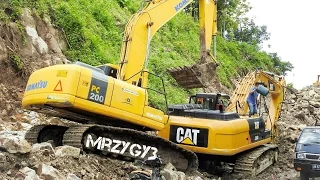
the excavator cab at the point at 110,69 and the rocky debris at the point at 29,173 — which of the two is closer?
the rocky debris at the point at 29,173

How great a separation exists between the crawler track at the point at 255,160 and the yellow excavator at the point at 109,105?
1527 millimetres

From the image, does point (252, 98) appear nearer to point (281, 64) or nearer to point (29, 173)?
point (29, 173)

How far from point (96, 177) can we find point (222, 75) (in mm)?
20703

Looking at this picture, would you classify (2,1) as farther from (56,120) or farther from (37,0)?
(56,120)

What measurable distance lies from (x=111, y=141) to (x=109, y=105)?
1.94 ft

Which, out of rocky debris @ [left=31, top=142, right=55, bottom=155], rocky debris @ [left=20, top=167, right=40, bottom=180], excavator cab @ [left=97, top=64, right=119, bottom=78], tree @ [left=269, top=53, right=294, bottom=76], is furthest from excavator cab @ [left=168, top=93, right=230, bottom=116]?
tree @ [left=269, top=53, right=294, bottom=76]

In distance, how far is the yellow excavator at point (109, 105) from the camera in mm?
7359

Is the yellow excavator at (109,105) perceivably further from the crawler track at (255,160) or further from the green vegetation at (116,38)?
the green vegetation at (116,38)

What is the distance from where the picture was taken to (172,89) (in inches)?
711

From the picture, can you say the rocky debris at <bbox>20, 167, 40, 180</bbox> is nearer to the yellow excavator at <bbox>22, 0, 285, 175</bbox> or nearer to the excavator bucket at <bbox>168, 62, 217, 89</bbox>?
the yellow excavator at <bbox>22, 0, 285, 175</bbox>

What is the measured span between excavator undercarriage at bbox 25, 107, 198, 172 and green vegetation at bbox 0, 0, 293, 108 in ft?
14.4

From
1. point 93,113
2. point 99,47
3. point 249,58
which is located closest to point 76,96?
point 93,113

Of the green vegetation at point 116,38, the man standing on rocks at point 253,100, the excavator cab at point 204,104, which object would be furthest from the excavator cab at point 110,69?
the man standing on rocks at point 253,100

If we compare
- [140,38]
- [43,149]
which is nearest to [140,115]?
[140,38]
